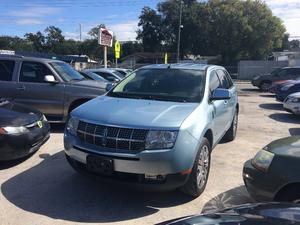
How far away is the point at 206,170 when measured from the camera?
5.30 metres

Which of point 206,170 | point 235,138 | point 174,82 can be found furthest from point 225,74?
point 206,170

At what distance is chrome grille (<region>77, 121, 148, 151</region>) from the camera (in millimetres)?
4492

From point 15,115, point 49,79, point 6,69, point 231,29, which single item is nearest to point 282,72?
point 49,79

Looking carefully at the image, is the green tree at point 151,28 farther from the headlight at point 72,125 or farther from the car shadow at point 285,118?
the headlight at point 72,125

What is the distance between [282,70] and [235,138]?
667 inches

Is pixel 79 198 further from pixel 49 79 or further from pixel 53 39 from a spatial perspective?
pixel 53 39

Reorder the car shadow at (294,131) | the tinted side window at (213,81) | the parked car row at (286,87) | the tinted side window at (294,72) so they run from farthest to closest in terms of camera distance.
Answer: the tinted side window at (294,72)
the parked car row at (286,87)
the car shadow at (294,131)
the tinted side window at (213,81)

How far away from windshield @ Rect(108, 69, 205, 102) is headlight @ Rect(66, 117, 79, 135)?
102cm

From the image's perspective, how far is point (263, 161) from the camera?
170 inches

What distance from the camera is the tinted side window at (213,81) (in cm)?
615

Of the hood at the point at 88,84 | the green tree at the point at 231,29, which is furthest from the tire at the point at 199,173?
the green tree at the point at 231,29

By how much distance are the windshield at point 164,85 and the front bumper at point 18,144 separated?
1434mm

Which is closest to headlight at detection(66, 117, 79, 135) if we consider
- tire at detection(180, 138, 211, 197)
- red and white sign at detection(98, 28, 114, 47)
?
tire at detection(180, 138, 211, 197)

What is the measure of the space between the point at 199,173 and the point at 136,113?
44.7 inches
